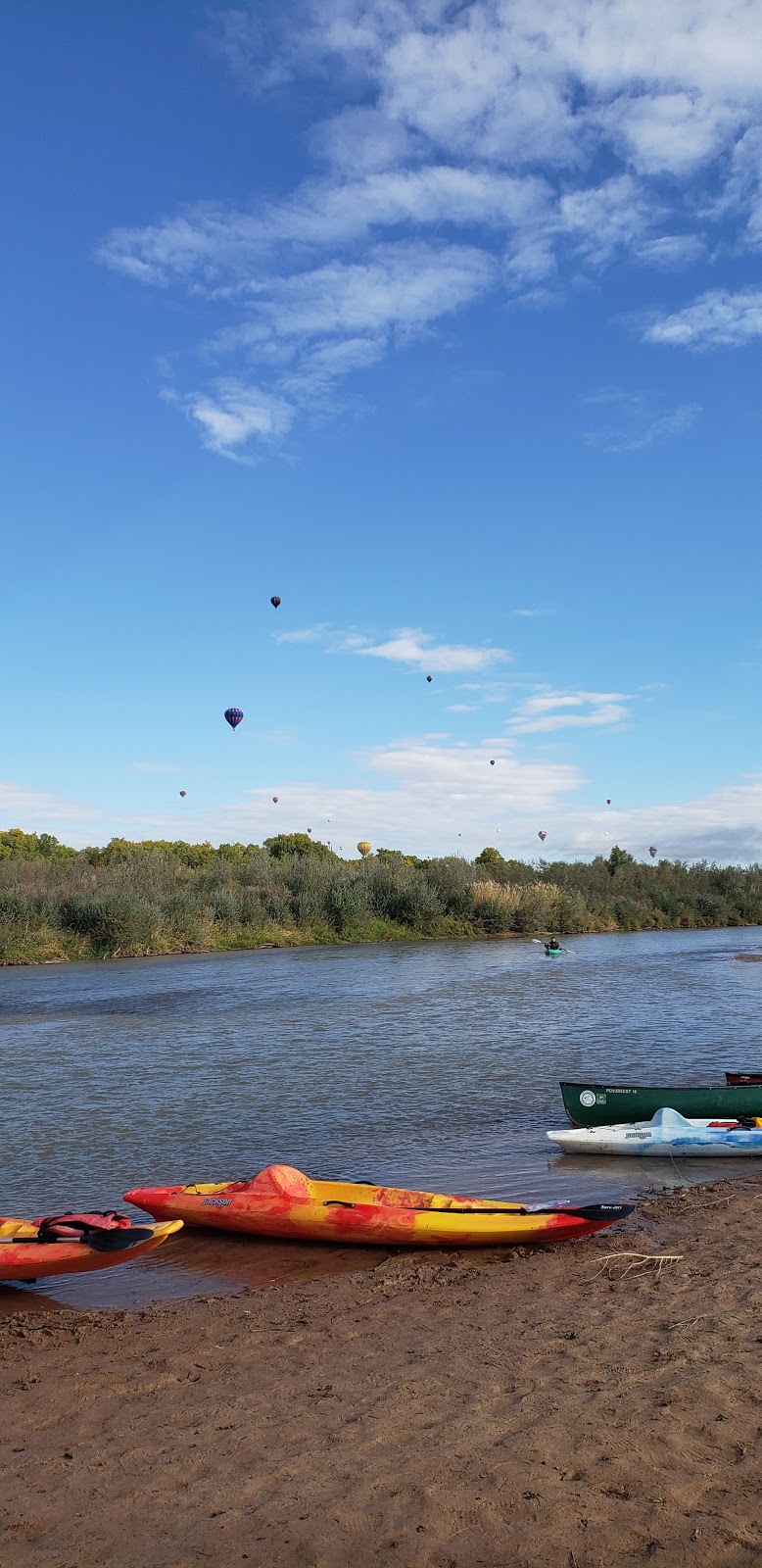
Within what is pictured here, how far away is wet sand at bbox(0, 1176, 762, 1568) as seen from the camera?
3.74 metres

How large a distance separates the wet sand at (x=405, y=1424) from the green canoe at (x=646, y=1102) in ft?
11.4

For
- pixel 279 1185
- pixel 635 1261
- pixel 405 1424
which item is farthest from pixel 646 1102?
pixel 405 1424

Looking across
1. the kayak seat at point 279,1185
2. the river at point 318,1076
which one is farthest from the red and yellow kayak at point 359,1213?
the river at point 318,1076

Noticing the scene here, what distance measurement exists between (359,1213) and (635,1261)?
1.98 meters

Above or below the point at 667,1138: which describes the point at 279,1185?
above

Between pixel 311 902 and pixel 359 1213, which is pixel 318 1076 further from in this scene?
pixel 311 902

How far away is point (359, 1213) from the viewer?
7.63 metres

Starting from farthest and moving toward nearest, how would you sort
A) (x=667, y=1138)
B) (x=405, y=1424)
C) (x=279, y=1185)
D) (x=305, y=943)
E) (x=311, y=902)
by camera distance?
1. (x=311, y=902)
2. (x=305, y=943)
3. (x=667, y=1138)
4. (x=279, y=1185)
5. (x=405, y=1424)

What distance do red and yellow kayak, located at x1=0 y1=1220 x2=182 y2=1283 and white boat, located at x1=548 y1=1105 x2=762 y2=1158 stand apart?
456 centimetres

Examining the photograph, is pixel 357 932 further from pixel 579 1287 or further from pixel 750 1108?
pixel 579 1287

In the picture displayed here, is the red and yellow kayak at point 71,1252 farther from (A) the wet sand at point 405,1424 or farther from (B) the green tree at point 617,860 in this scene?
(B) the green tree at point 617,860

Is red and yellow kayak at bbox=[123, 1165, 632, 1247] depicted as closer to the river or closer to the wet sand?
the river

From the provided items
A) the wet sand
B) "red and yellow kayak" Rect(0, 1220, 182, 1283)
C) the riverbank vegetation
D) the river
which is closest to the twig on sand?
the wet sand

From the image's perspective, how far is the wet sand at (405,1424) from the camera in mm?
3738
